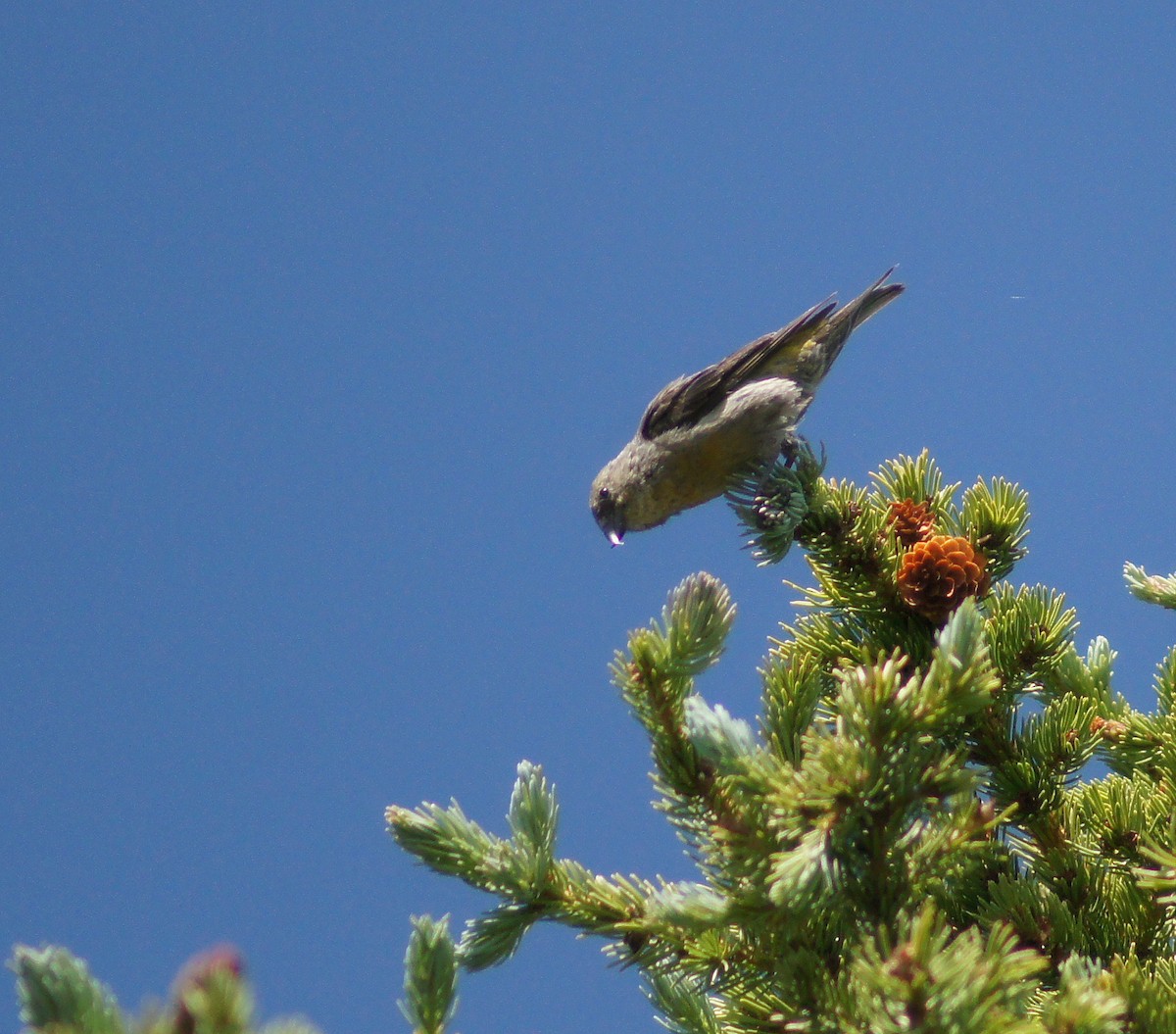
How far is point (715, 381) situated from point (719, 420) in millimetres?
572

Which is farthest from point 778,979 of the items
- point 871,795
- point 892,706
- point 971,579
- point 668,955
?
point 971,579

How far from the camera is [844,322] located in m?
5.82

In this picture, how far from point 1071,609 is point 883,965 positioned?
146cm

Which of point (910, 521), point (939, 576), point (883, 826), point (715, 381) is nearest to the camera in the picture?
point (883, 826)

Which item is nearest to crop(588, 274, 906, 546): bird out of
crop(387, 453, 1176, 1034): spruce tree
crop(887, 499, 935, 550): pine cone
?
crop(887, 499, 935, 550): pine cone

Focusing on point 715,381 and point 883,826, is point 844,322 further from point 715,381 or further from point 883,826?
point 883,826

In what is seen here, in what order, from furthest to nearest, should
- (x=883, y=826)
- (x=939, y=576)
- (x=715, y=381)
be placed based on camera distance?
(x=715, y=381) < (x=939, y=576) < (x=883, y=826)

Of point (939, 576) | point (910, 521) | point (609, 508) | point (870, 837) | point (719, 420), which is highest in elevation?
point (609, 508)

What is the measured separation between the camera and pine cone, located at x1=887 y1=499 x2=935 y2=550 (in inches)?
116

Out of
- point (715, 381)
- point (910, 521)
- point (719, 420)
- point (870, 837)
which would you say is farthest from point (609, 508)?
point (870, 837)

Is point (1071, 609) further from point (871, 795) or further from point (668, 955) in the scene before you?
point (668, 955)

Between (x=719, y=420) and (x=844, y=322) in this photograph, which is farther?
(x=844, y=322)

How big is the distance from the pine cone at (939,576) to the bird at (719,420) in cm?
161

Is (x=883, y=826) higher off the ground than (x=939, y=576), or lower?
lower
